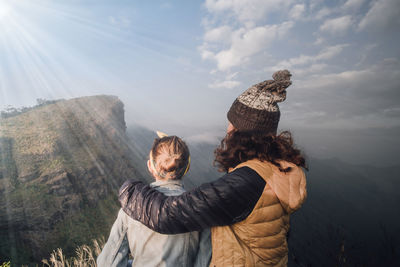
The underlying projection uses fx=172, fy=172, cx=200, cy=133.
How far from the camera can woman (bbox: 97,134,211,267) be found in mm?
1723

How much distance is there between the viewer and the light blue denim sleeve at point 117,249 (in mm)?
1791

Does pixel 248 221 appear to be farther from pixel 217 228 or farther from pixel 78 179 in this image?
pixel 78 179

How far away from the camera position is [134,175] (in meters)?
21.1

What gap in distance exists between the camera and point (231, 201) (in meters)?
1.16

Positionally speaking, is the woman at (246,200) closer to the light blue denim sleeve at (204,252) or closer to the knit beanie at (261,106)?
the knit beanie at (261,106)

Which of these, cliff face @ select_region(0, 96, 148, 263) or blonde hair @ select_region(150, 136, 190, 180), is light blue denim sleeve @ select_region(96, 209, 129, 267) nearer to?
blonde hair @ select_region(150, 136, 190, 180)

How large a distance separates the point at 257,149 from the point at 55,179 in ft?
49.7

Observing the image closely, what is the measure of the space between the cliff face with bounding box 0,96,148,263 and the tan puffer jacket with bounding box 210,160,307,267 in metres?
13.3

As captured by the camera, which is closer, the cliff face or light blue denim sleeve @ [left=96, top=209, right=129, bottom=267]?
light blue denim sleeve @ [left=96, top=209, right=129, bottom=267]

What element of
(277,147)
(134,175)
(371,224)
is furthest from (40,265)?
(371,224)

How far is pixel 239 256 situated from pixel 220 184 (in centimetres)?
66

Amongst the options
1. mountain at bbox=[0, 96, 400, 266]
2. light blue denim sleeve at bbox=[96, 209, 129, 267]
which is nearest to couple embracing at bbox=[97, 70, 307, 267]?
light blue denim sleeve at bbox=[96, 209, 129, 267]

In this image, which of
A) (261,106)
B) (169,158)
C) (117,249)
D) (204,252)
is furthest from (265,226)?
(117,249)

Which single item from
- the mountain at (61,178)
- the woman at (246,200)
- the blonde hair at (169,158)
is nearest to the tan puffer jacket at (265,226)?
the woman at (246,200)
